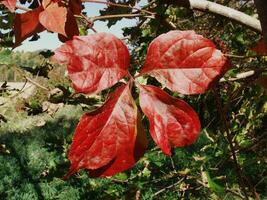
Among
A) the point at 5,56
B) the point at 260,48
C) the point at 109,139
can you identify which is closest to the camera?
the point at 109,139

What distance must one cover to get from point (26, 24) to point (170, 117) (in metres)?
0.26

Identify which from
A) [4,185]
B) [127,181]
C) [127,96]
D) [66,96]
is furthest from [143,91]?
[4,185]

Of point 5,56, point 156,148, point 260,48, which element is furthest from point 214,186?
point 5,56

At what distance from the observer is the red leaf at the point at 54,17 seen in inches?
20.6

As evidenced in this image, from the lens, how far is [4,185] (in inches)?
259

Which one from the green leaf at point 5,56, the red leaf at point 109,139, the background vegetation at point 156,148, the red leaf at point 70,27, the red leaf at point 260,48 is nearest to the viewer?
the red leaf at point 109,139

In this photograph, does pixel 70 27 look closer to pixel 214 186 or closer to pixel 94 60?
pixel 94 60

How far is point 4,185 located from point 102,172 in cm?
665

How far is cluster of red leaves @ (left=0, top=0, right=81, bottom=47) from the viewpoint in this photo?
527mm

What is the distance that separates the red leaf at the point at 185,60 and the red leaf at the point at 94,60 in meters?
0.04

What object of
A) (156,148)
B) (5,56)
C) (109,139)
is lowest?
(156,148)

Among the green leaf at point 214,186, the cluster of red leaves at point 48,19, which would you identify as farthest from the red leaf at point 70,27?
the green leaf at point 214,186

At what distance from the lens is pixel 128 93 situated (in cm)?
46

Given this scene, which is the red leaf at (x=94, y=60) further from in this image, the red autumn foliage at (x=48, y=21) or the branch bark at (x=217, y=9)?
the branch bark at (x=217, y=9)
